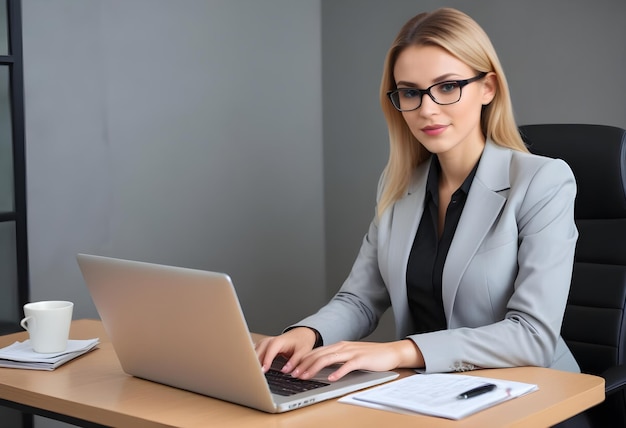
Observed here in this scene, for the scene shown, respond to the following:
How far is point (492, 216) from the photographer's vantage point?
71.8 inches

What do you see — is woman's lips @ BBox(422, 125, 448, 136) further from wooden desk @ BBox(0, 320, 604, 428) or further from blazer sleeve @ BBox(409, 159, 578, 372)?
wooden desk @ BBox(0, 320, 604, 428)

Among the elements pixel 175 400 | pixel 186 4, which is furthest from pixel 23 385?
pixel 186 4

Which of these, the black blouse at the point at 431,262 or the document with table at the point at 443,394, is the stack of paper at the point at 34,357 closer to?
the document with table at the point at 443,394

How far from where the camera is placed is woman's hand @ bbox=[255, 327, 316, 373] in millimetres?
1566

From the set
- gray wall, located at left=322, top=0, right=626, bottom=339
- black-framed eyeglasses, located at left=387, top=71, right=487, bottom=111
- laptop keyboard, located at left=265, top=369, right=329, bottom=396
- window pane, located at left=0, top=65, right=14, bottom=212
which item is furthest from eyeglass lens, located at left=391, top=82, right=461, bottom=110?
window pane, located at left=0, top=65, right=14, bottom=212

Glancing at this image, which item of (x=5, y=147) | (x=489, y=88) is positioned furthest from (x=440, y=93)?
(x=5, y=147)

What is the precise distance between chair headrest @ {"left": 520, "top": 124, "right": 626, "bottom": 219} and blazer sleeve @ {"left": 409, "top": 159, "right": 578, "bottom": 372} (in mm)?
192

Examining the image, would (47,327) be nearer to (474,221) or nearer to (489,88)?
(474,221)

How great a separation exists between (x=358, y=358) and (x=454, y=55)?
28.7 inches

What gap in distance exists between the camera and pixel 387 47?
3.50m

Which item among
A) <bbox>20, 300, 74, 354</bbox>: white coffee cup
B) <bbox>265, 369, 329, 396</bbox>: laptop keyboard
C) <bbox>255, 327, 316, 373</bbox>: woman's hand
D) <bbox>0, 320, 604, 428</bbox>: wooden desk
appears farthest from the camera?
<bbox>20, 300, 74, 354</bbox>: white coffee cup

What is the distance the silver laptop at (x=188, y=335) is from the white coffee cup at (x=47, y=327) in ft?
0.68

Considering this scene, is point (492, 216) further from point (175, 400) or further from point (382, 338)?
point (382, 338)

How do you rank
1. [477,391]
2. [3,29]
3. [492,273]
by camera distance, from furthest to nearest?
[3,29] → [492,273] → [477,391]
